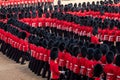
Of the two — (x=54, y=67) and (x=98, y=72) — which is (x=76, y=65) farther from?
(x=98, y=72)

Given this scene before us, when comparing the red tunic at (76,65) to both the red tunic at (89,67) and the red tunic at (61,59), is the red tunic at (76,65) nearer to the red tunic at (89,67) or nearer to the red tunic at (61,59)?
the red tunic at (89,67)

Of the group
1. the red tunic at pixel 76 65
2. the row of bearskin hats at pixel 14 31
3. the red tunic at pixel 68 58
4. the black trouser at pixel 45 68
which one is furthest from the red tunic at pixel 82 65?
the row of bearskin hats at pixel 14 31

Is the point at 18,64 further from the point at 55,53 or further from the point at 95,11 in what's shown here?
the point at 95,11

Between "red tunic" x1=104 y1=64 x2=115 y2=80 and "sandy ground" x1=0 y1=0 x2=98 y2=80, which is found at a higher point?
"red tunic" x1=104 y1=64 x2=115 y2=80

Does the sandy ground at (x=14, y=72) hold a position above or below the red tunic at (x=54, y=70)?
below

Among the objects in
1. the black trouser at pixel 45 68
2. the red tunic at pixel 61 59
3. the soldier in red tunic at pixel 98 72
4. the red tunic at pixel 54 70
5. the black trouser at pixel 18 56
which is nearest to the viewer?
the soldier in red tunic at pixel 98 72

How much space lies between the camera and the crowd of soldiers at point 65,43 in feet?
36.4

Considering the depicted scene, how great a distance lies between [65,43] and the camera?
41.6 feet

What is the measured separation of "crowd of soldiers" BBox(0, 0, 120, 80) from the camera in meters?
11.1

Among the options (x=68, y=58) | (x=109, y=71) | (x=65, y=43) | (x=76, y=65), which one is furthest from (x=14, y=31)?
(x=109, y=71)

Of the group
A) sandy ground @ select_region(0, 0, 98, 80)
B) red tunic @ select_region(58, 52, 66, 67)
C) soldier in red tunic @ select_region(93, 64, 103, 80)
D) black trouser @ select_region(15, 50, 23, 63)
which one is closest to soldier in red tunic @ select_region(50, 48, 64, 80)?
red tunic @ select_region(58, 52, 66, 67)

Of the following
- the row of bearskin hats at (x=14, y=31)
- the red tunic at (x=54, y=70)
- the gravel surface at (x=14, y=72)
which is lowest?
the gravel surface at (x=14, y=72)

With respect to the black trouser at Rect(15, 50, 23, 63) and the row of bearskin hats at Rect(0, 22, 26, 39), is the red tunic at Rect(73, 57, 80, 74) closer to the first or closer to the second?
the row of bearskin hats at Rect(0, 22, 26, 39)

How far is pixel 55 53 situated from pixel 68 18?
348 inches
